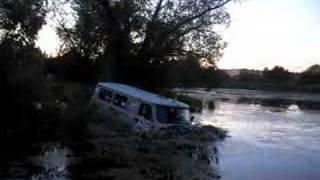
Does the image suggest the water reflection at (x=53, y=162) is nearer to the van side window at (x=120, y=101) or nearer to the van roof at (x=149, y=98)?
the van roof at (x=149, y=98)

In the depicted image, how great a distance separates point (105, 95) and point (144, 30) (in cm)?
1163

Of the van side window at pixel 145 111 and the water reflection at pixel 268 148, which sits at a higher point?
the van side window at pixel 145 111

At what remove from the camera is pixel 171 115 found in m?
34.2

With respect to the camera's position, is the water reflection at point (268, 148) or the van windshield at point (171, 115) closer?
the water reflection at point (268, 148)

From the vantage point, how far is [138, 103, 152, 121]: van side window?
33.9 m

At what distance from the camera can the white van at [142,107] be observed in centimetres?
3375

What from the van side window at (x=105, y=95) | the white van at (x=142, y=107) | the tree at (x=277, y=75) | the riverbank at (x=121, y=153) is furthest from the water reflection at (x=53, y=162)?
the tree at (x=277, y=75)

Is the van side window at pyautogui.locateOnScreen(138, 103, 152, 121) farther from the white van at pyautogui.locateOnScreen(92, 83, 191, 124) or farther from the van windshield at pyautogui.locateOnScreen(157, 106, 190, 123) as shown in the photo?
the van windshield at pyautogui.locateOnScreen(157, 106, 190, 123)

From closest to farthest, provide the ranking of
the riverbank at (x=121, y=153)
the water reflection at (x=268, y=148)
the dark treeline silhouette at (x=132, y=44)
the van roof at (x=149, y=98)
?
the riverbank at (x=121, y=153) → the water reflection at (x=268, y=148) → the van roof at (x=149, y=98) → the dark treeline silhouette at (x=132, y=44)

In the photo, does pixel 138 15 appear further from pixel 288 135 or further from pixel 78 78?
pixel 288 135

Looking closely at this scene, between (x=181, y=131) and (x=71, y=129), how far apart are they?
224 inches

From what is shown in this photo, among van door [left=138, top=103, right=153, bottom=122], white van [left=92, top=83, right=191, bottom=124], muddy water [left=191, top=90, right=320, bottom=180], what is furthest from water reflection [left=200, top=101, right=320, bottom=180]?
van door [left=138, top=103, right=153, bottom=122]

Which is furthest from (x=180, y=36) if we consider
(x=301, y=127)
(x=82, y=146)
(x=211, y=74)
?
(x=82, y=146)

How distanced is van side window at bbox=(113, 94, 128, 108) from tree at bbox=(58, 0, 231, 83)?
11470 mm
